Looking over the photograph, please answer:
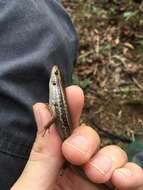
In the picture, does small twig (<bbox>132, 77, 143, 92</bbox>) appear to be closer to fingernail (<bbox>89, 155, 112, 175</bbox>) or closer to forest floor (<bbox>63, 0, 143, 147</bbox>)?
forest floor (<bbox>63, 0, 143, 147</bbox>)

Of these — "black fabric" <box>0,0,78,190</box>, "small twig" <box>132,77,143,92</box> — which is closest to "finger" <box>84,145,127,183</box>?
"black fabric" <box>0,0,78,190</box>

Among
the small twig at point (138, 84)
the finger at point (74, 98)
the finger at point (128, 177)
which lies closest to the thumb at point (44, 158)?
the finger at point (74, 98)

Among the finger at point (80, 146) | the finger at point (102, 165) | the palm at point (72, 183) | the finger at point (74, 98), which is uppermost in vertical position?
the finger at point (74, 98)

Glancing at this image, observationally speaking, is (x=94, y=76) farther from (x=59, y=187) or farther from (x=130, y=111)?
(x=59, y=187)

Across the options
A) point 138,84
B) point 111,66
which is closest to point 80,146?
point 138,84

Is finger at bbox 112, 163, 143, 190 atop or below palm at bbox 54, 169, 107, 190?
atop

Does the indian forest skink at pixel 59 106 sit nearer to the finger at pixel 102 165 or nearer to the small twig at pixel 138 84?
the finger at pixel 102 165

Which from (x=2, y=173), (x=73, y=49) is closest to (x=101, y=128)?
(x=73, y=49)
